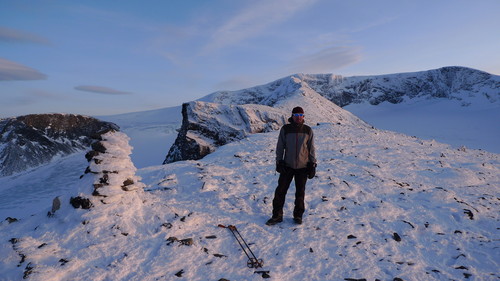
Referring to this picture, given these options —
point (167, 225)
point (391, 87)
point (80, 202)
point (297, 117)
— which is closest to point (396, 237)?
point (297, 117)

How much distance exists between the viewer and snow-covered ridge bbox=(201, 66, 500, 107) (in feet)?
243

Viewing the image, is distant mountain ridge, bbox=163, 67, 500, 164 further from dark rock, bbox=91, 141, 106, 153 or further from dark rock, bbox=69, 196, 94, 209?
dark rock, bbox=69, 196, 94, 209

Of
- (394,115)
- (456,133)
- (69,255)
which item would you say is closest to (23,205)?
(69,255)

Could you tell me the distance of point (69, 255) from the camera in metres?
4.46

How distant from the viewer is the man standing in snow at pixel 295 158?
6.10m

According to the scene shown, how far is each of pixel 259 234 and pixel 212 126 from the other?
1430cm

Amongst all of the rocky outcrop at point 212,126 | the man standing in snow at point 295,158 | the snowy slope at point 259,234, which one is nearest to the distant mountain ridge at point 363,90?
the rocky outcrop at point 212,126

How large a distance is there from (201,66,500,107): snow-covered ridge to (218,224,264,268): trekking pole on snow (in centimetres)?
6875

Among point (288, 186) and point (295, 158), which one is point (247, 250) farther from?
point (295, 158)

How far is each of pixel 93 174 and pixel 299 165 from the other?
4.65 metres

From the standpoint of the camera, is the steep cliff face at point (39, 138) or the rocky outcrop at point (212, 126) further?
the steep cliff face at point (39, 138)

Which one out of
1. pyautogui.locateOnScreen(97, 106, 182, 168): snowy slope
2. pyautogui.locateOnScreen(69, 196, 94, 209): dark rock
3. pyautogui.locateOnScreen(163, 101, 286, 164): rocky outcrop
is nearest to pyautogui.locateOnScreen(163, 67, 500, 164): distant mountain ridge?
pyautogui.locateOnScreen(163, 101, 286, 164): rocky outcrop

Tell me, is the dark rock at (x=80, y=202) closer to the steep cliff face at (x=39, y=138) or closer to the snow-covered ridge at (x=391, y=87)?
the steep cliff face at (x=39, y=138)

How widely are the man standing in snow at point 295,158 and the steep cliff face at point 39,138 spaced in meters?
20.7
